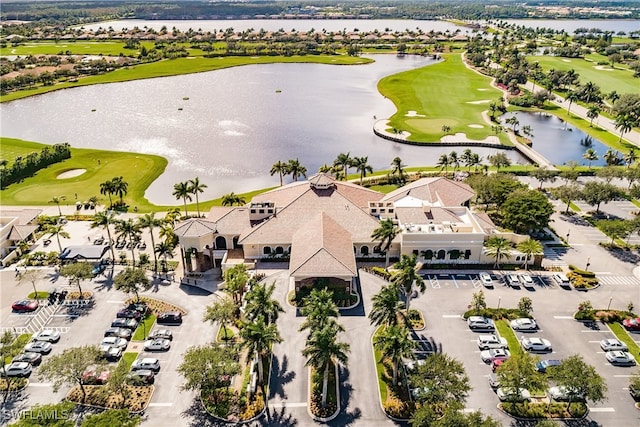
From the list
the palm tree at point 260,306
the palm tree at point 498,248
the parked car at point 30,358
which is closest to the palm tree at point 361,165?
the palm tree at point 498,248

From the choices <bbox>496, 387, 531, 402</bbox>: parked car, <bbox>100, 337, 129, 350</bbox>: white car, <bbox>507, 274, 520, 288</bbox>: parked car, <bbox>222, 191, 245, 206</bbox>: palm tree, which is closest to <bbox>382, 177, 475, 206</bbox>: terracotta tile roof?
<bbox>507, 274, 520, 288</bbox>: parked car

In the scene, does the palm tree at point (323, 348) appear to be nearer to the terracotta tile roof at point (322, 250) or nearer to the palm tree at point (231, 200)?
the terracotta tile roof at point (322, 250)

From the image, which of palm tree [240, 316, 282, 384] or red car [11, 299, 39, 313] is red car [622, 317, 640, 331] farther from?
red car [11, 299, 39, 313]

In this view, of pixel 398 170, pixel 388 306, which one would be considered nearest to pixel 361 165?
pixel 398 170

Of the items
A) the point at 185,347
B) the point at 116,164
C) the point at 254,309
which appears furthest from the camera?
the point at 116,164

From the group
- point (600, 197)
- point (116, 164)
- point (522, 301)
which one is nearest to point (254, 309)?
point (522, 301)

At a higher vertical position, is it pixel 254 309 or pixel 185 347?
pixel 254 309

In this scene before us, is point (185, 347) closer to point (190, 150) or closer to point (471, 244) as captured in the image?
point (471, 244)

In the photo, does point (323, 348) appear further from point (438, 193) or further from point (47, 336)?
point (438, 193)
